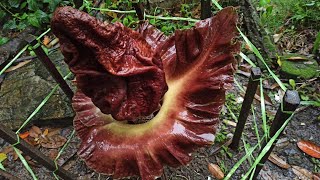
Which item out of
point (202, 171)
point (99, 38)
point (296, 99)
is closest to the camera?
point (99, 38)

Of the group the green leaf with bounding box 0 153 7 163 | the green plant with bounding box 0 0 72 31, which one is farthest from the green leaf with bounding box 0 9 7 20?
the green leaf with bounding box 0 153 7 163

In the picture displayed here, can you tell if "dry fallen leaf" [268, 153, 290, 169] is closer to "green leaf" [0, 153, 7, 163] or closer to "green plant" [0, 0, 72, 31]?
"green leaf" [0, 153, 7, 163]

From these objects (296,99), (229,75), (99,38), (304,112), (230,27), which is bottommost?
(304,112)

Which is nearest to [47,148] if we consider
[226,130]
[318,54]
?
[226,130]

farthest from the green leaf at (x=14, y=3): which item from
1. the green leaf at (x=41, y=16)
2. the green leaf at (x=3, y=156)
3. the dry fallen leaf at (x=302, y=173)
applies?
the dry fallen leaf at (x=302, y=173)

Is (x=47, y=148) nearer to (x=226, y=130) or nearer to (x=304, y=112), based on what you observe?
(x=226, y=130)

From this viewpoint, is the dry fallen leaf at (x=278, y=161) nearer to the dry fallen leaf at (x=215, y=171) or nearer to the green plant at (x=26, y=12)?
the dry fallen leaf at (x=215, y=171)
